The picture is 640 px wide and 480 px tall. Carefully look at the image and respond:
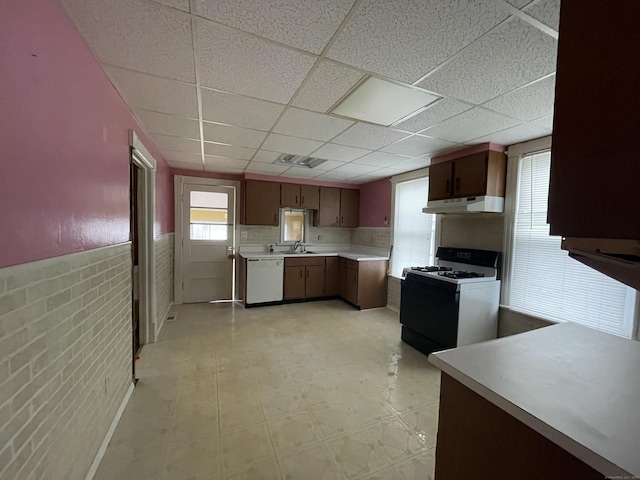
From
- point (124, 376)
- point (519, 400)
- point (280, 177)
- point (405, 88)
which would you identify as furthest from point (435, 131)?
point (124, 376)

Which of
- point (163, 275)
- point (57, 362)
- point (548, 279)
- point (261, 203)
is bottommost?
point (163, 275)

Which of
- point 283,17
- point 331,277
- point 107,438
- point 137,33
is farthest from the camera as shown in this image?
point 331,277

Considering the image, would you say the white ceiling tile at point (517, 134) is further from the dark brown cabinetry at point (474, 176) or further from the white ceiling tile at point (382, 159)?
the white ceiling tile at point (382, 159)

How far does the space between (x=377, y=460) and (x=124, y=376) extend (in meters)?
1.86

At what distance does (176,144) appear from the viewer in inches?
116

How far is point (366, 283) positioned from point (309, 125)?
2.76m

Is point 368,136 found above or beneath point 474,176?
above

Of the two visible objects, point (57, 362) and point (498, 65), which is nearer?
point (57, 362)

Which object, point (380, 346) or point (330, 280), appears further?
point (330, 280)

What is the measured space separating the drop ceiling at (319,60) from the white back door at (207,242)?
6.46 feet

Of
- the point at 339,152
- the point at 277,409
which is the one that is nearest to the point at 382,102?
the point at 339,152

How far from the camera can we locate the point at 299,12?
3.64ft

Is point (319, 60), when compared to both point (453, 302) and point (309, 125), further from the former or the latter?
point (453, 302)

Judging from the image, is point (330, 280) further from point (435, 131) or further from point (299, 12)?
point (299, 12)
